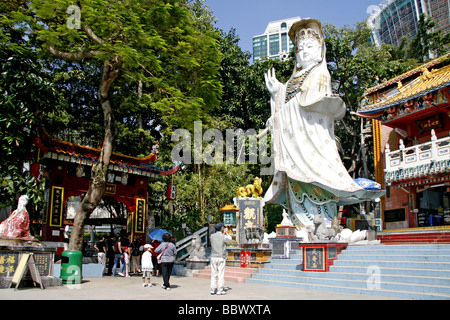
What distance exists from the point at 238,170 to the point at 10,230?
45.3 ft

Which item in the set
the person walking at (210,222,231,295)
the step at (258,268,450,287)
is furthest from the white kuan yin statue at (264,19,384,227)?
the person walking at (210,222,231,295)

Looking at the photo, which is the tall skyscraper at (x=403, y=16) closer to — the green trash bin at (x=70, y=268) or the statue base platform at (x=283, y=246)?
the statue base platform at (x=283, y=246)

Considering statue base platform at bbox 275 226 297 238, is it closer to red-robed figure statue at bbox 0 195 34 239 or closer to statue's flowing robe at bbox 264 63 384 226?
statue's flowing robe at bbox 264 63 384 226

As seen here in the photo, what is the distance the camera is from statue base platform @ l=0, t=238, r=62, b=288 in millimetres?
9258

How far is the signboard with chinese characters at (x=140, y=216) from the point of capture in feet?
56.1

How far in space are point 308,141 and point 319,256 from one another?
25.5ft

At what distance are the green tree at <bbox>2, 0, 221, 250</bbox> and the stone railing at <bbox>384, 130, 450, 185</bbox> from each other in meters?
7.77

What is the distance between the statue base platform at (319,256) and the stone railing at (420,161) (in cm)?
645

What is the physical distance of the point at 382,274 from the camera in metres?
9.34

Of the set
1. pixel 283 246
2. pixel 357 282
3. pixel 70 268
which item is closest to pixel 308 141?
pixel 283 246

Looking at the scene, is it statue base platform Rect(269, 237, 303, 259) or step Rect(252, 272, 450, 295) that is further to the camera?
statue base platform Rect(269, 237, 303, 259)

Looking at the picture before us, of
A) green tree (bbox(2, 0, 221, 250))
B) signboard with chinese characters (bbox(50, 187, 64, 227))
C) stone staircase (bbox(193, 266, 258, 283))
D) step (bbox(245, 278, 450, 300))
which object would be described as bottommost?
stone staircase (bbox(193, 266, 258, 283))

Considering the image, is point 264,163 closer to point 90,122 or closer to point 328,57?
point 328,57

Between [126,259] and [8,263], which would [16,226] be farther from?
[126,259]
